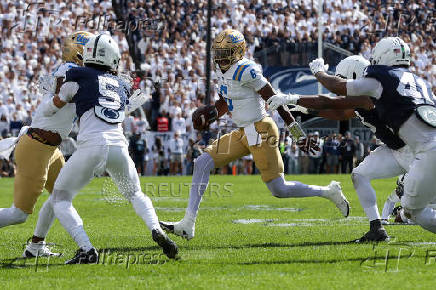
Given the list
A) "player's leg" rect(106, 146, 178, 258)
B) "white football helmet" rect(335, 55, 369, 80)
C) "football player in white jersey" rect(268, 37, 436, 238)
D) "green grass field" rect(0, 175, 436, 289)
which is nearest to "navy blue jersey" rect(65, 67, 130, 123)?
"player's leg" rect(106, 146, 178, 258)

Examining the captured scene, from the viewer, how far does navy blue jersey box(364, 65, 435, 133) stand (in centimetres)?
538

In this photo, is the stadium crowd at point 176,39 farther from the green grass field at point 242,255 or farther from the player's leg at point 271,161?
the player's leg at point 271,161

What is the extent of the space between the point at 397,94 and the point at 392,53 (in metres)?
0.39

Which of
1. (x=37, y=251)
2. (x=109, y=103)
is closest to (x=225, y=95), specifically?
(x=109, y=103)

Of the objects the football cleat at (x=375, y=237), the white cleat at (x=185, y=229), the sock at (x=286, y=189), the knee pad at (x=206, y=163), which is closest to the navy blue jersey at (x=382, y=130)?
the football cleat at (x=375, y=237)

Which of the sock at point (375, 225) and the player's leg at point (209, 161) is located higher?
the player's leg at point (209, 161)

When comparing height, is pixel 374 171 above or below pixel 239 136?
below

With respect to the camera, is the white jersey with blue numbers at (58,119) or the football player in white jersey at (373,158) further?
the football player in white jersey at (373,158)

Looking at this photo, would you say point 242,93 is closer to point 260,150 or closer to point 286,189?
point 260,150

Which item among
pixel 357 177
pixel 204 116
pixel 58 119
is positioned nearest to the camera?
pixel 58 119

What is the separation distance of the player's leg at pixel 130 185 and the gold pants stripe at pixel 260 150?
1.57 m

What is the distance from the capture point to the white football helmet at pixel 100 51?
5398 mm

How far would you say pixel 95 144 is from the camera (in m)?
5.18

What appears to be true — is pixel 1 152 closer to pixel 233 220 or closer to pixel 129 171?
pixel 129 171
